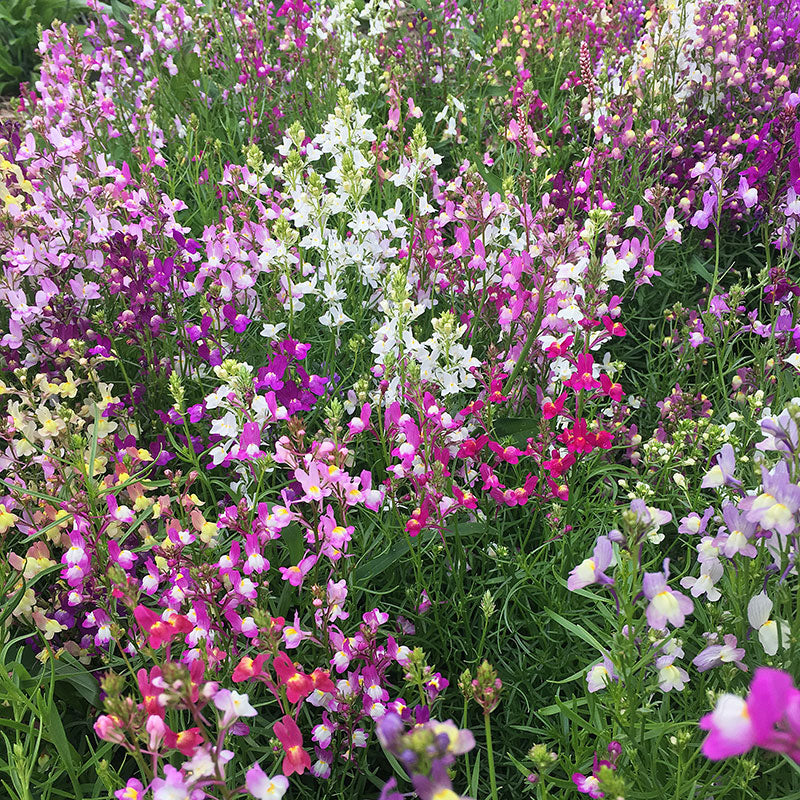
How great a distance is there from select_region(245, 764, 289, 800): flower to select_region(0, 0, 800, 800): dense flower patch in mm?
27

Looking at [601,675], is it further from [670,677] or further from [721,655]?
[721,655]

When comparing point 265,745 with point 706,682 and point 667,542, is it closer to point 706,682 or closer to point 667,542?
point 706,682

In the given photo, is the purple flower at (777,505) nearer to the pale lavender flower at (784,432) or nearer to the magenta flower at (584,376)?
the pale lavender flower at (784,432)

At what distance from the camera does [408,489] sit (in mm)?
2795

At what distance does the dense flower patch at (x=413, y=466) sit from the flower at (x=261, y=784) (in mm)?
27

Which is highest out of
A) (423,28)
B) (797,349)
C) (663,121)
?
(423,28)

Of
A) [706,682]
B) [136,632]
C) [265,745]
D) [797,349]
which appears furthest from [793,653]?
[797,349]

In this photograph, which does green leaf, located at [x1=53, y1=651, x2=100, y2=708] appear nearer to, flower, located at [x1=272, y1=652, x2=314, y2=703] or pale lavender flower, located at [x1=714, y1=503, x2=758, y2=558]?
flower, located at [x1=272, y1=652, x2=314, y2=703]

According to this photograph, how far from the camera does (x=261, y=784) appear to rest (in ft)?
4.01

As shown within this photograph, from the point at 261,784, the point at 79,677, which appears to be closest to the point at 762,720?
the point at 261,784

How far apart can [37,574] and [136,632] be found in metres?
0.37

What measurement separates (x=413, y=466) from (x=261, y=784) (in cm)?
109

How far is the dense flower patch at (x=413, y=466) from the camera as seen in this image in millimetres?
1609

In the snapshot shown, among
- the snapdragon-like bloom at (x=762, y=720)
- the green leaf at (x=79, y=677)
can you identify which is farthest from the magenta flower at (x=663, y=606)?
the green leaf at (x=79, y=677)
